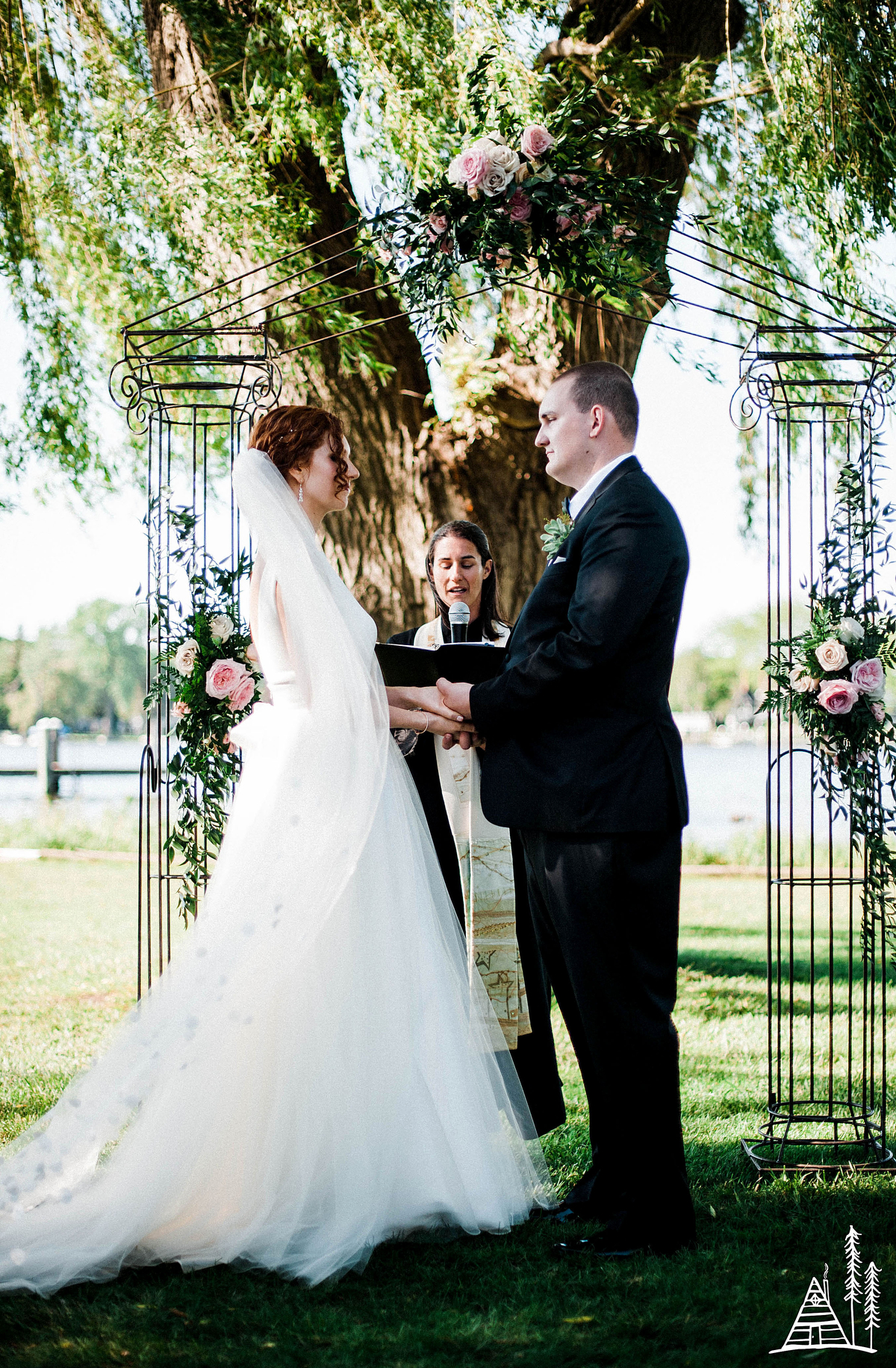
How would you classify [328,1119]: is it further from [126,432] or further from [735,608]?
[735,608]

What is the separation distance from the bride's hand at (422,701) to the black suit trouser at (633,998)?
1.99 ft

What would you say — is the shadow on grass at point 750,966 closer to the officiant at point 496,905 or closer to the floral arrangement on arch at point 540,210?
the officiant at point 496,905

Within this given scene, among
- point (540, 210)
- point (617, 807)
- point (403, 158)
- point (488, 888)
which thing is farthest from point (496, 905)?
point (403, 158)

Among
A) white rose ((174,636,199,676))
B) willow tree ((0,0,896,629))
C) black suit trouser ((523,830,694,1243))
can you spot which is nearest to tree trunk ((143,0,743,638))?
willow tree ((0,0,896,629))

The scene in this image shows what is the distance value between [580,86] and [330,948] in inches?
191

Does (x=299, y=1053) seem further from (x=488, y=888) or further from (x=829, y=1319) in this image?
(x=829, y=1319)

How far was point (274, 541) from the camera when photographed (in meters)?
3.51

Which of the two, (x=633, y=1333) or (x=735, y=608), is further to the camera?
(x=735, y=608)

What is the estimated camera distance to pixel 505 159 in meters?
3.81

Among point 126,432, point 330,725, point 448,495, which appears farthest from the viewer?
point 126,432

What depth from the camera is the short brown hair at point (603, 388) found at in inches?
135

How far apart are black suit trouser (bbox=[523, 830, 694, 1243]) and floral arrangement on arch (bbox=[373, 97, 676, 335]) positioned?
6.07 feet

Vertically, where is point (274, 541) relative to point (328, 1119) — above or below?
above

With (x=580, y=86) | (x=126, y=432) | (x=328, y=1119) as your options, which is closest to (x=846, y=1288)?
(x=328, y=1119)
